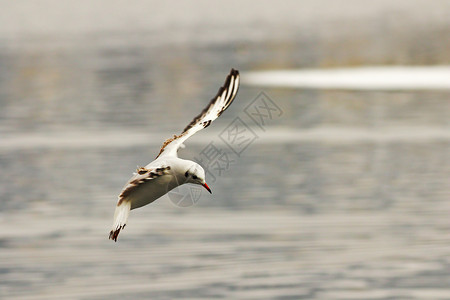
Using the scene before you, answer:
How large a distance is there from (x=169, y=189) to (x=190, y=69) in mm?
28325

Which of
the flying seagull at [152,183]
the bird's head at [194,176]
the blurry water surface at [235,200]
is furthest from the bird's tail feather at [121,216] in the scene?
the blurry water surface at [235,200]

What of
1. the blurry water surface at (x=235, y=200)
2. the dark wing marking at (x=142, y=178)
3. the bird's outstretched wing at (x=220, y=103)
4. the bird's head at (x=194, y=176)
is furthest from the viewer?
the blurry water surface at (x=235, y=200)

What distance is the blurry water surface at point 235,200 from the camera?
10969mm

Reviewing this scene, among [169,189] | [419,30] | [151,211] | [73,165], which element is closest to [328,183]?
[151,211]

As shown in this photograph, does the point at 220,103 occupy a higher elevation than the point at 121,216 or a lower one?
higher

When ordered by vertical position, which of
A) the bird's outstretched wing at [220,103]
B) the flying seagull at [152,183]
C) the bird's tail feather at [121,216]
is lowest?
the bird's tail feather at [121,216]

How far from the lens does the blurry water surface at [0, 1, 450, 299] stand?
10969mm

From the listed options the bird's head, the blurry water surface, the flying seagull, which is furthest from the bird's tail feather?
the blurry water surface

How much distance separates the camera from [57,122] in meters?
23.7

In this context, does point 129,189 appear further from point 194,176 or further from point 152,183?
point 194,176

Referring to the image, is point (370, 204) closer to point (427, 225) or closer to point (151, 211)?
point (427, 225)

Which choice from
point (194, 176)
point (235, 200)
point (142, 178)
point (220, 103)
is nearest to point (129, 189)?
point (142, 178)

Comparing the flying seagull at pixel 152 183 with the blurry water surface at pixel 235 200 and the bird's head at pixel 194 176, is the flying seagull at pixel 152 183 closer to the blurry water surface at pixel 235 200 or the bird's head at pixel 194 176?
the bird's head at pixel 194 176

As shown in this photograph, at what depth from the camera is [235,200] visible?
14586 millimetres
